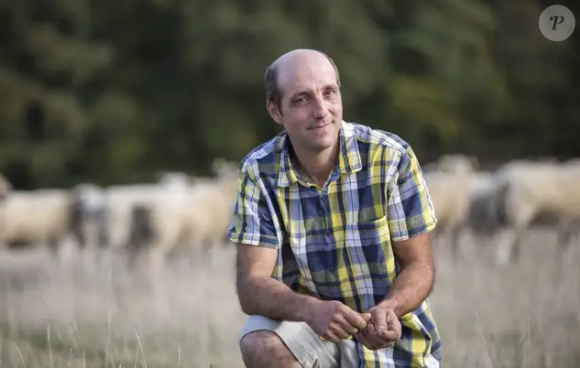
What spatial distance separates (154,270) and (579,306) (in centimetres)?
607

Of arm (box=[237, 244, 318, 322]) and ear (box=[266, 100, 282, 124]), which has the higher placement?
ear (box=[266, 100, 282, 124])

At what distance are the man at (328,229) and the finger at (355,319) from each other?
0.25 meters

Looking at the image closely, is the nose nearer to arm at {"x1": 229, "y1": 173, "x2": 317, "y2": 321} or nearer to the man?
the man

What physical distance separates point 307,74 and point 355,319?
83 centimetres

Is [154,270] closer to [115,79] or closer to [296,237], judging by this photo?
[296,237]

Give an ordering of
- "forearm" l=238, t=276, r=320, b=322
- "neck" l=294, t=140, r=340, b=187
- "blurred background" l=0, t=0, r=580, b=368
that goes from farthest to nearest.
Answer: "blurred background" l=0, t=0, r=580, b=368 < "neck" l=294, t=140, r=340, b=187 < "forearm" l=238, t=276, r=320, b=322

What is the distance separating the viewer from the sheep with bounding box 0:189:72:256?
1262 cm

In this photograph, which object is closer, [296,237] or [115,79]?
[296,237]

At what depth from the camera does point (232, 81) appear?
2114 centimetres

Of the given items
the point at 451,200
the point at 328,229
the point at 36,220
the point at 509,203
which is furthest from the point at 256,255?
the point at 36,220

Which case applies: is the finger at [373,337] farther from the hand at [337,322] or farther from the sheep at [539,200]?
the sheep at [539,200]

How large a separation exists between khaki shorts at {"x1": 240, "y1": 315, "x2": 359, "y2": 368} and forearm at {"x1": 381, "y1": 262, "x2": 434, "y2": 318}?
0.26 m

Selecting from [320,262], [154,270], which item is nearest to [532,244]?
[154,270]

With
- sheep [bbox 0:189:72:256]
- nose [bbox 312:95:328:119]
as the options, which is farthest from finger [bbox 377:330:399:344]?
sheep [bbox 0:189:72:256]
